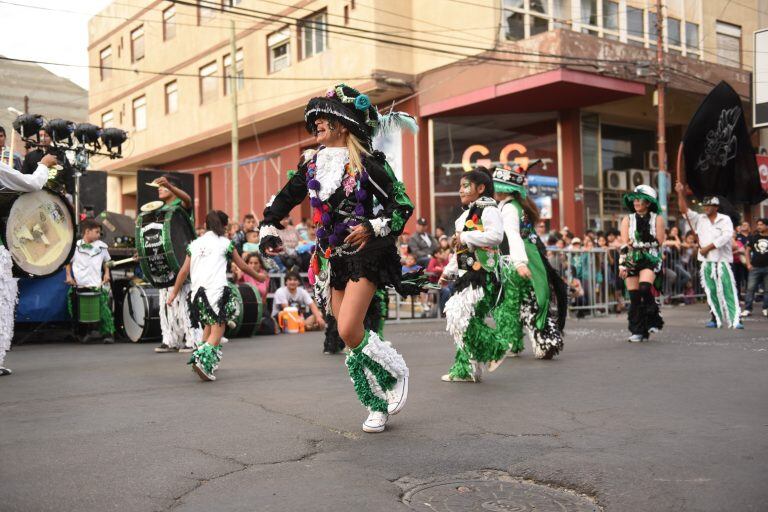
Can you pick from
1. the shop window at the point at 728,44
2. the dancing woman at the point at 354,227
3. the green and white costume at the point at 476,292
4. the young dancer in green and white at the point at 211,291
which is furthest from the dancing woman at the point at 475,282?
the shop window at the point at 728,44

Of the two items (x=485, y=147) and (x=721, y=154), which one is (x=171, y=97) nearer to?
(x=485, y=147)

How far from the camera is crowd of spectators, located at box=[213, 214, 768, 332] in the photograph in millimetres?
14758

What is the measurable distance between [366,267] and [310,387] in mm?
2257

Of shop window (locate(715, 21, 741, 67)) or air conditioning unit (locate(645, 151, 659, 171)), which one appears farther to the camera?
shop window (locate(715, 21, 741, 67))

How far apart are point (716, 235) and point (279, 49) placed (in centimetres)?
1815

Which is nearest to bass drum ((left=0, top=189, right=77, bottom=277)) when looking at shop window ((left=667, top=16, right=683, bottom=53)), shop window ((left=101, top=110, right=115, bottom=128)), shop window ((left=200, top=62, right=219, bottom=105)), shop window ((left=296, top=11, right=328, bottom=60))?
shop window ((left=296, top=11, right=328, bottom=60))

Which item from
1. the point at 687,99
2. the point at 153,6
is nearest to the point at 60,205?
the point at 687,99

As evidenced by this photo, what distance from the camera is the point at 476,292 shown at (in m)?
6.84

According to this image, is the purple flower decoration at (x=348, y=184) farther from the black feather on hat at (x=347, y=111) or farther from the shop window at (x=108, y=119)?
the shop window at (x=108, y=119)

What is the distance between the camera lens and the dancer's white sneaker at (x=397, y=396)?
510cm

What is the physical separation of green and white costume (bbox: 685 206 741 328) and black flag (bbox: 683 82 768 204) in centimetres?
347

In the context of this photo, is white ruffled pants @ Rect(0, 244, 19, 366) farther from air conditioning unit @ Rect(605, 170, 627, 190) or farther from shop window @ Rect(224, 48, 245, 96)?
shop window @ Rect(224, 48, 245, 96)

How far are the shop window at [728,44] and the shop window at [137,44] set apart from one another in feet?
74.8

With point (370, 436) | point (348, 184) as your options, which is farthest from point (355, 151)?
point (370, 436)
